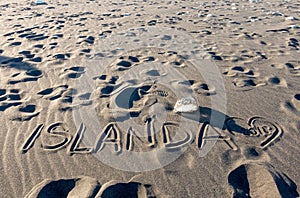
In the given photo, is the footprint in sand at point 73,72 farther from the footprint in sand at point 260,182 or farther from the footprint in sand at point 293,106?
the footprint in sand at point 293,106

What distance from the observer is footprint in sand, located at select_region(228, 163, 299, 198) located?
3160mm

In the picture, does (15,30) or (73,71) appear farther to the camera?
(15,30)

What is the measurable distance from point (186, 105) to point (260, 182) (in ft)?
5.90

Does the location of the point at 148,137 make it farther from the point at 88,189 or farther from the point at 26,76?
the point at 26,76

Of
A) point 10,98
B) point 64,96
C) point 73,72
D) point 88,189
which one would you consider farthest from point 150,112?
point 10,98

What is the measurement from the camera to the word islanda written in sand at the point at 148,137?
156 inches

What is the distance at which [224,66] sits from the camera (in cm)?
639

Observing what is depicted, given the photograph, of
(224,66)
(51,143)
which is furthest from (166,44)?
(51,143)

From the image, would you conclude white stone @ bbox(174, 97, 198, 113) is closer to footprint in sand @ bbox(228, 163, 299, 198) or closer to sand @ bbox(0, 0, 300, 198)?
sand @ bbox(0, 0, 300, 198)

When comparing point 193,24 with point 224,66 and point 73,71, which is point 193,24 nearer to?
point 224,66

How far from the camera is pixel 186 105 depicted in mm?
4699

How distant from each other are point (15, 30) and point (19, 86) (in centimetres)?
488

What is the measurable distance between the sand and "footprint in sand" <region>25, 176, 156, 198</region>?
0.04 ft

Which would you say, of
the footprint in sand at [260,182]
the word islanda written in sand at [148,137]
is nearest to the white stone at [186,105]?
the word islanda written in sand at [148,137]
